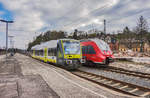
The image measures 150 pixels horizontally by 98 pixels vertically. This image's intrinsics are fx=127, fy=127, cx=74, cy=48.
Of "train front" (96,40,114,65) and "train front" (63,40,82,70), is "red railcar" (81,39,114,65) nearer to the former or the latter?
"train front" (96,40,114,65)

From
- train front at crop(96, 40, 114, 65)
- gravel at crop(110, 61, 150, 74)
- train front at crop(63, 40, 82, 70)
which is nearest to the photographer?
train front at crop(63, 40, 82, 70)

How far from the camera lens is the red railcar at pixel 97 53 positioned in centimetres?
1261

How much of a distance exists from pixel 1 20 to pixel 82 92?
2216cm

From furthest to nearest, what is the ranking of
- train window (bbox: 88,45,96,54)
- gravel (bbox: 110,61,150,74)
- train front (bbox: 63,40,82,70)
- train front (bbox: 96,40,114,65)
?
1. train window (bbox: 88,45,96,54)
2. train front (bbox: 96,40,114,65)
3. gravel (bbox: 110,61,150,74)
4. train front (bbox: 63,40,82,70)

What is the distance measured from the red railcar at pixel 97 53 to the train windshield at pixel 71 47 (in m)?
1.90

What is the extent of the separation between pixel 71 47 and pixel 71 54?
741 millimetres

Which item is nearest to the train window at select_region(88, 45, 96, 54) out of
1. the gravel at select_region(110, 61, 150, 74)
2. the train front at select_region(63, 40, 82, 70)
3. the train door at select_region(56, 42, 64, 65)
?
the train front at select_region(63, 40, 82, 70)

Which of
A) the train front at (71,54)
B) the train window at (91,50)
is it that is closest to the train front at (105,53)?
the train window at (91,50)

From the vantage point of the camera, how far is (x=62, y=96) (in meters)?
4.85

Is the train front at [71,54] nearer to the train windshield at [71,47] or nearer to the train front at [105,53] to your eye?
the train windshield at [71,47]

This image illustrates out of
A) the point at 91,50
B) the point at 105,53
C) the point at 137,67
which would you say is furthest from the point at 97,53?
the point at 137,67

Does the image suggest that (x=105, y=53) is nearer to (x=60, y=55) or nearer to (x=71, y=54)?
(x=71, y=54)

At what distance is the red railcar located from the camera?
12609 millimetres

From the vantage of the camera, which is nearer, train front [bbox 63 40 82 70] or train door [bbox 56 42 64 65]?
train front [bbox 63 40 82 70]
